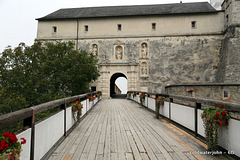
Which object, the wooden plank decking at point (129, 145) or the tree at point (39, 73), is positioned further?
the tree at point (39, 73)

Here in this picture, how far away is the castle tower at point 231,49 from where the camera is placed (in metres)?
19.8

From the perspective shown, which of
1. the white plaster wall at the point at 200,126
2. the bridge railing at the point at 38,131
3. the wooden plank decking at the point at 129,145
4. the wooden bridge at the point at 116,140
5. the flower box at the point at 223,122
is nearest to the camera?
the bridge railing at the point at 38,131

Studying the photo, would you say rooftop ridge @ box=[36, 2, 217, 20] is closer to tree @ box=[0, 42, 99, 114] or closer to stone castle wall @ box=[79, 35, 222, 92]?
stone castle wall @ box=[79, 35, 222, 92]

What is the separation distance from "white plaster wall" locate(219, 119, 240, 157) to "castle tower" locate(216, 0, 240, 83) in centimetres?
2011

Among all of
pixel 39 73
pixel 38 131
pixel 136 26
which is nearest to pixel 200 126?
pixel 38 131

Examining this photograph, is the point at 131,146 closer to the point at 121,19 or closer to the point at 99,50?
the point at 99,50

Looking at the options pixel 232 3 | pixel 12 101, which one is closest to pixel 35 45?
pixel 12 101

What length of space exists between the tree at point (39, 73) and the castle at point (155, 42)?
8.93m

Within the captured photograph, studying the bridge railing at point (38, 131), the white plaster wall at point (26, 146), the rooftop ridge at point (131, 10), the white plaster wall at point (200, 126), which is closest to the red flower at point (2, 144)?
the bridge railing at point (38, 131)

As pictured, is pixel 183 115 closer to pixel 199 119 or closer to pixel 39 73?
pixel 199 119

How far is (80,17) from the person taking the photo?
82.4 feet

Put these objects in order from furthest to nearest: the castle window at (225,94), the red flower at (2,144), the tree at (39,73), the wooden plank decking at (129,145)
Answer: the tree at (39,73) → the castle window at (225,94) → the wooden plank decking at (129,145) → the red flower at (2,144)

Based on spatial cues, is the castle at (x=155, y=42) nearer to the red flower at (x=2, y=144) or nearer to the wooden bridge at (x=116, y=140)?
the wooden bridge at (x=116, y=140)

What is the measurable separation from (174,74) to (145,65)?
455 centimetres
